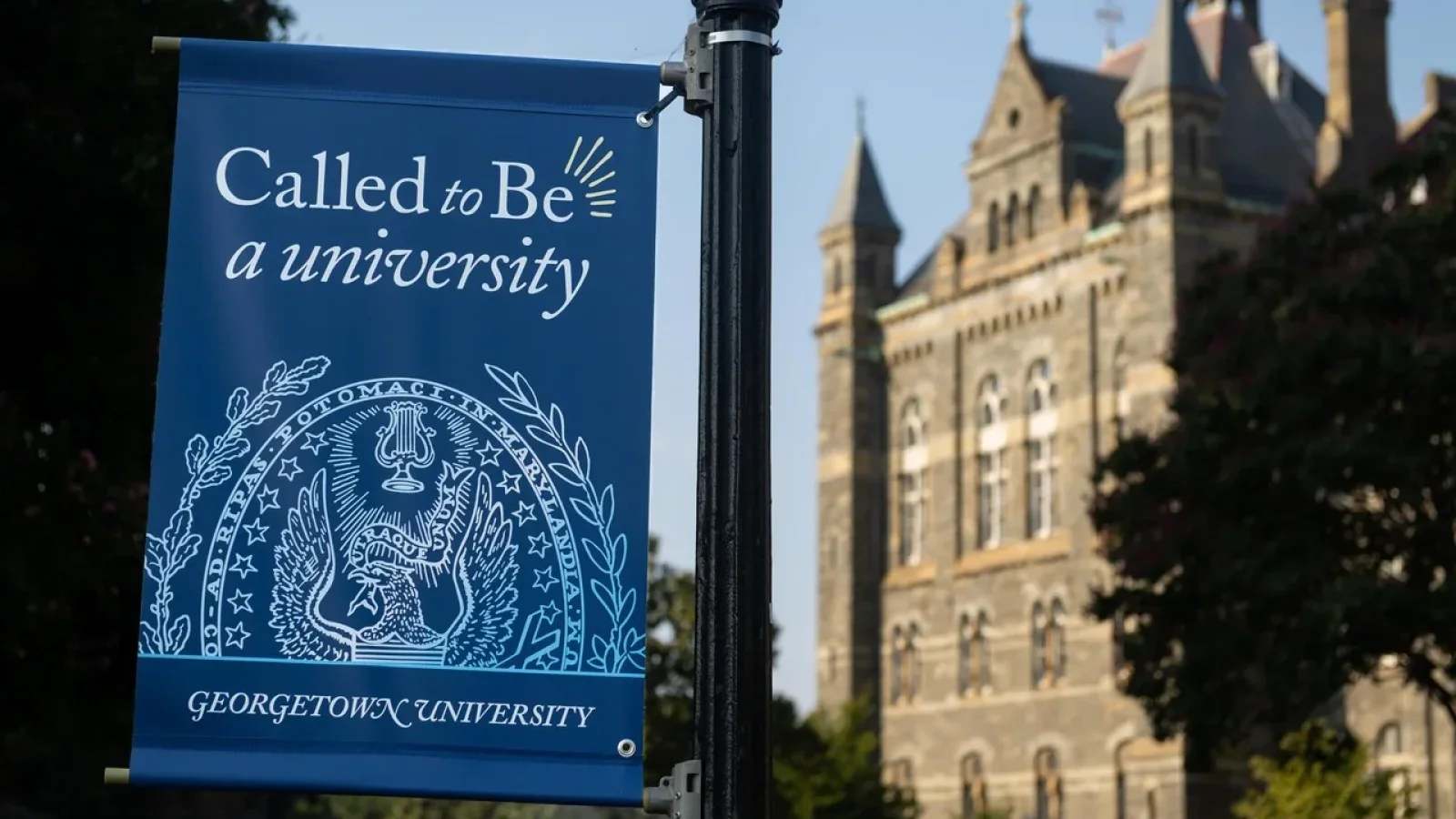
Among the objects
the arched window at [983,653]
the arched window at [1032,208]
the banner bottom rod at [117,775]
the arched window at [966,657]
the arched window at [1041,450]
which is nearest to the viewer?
the banner bottom rod at [117,775]

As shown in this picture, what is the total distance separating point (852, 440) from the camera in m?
61.6

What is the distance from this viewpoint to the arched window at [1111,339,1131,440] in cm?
5194

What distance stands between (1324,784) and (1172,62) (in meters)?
23.2

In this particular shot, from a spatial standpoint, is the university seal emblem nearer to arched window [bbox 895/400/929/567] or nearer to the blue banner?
the blue banner

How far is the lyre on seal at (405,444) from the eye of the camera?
5.14 metres

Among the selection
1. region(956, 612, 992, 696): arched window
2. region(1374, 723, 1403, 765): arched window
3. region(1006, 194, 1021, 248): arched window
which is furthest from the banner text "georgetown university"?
region(1006, 194, 1021, 248): arched window

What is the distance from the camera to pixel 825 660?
6162cm

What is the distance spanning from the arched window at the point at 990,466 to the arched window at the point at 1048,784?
18.7 ft

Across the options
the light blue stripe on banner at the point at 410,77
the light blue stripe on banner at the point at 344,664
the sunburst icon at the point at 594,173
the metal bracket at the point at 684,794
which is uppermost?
the light blue stripe on banner at the point at 410,77

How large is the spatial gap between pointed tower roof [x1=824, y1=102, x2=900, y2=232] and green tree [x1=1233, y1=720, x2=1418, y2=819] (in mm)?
30698

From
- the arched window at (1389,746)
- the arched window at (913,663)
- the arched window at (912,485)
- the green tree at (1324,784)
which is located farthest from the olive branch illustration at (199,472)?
the arched window at (912,485)

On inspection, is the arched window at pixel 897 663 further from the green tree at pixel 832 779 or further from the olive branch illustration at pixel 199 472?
the olive branch illustration at pixel 199 472

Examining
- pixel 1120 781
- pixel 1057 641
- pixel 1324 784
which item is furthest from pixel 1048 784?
pixel 1324 784

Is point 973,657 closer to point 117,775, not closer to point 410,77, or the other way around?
point 410,77
